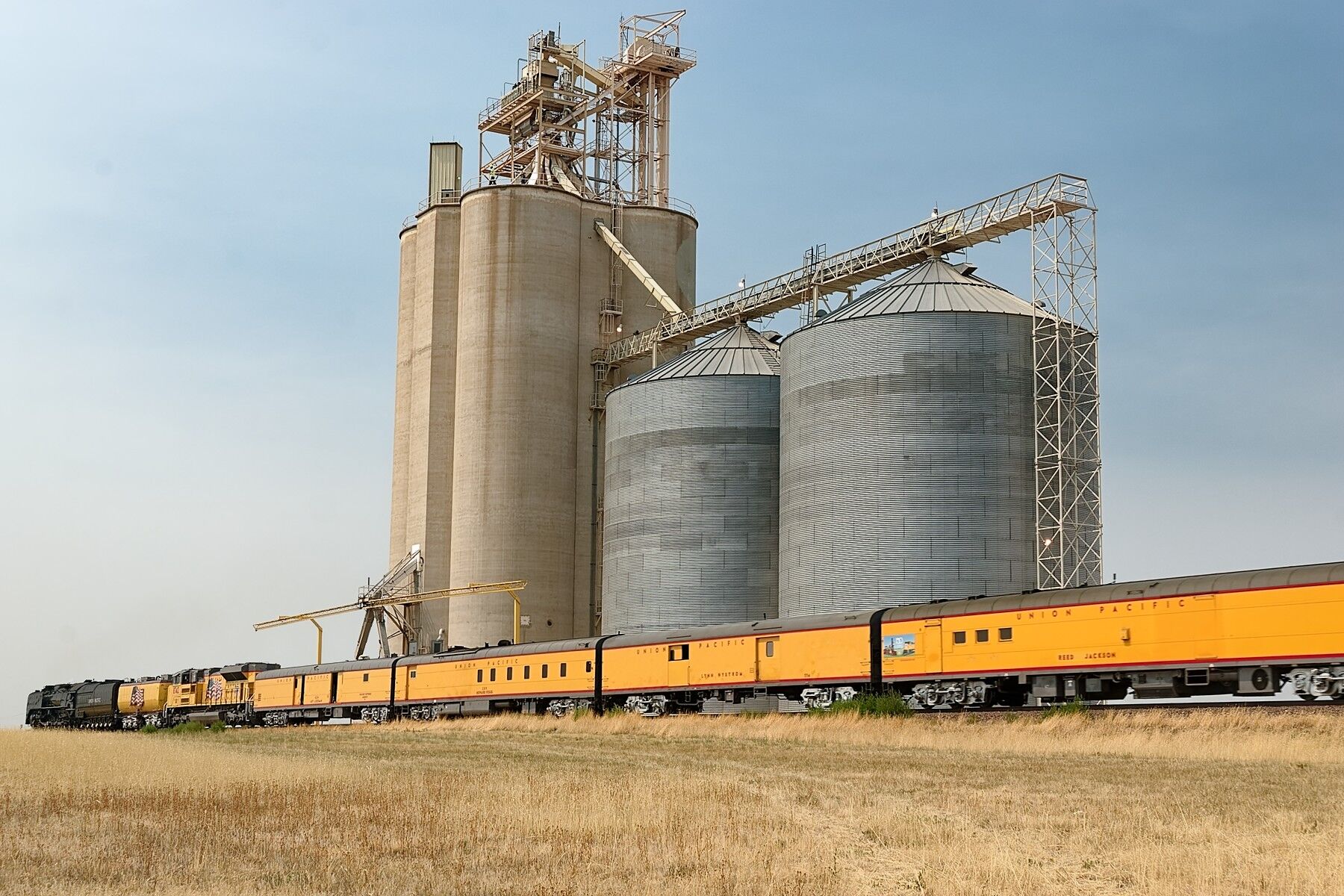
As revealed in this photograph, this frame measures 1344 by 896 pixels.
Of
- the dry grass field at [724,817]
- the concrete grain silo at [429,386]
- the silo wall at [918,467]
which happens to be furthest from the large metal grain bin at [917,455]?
the concrete grain silo at [429,386]

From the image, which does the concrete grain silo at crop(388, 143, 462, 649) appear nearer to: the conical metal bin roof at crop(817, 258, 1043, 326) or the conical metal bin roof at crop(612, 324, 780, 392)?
the conical metal bin roof at crop(612, 324, 780, 392)

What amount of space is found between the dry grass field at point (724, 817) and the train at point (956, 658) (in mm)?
2257

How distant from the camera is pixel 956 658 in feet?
144

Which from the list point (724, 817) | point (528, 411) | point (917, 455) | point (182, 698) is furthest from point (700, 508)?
point (724, 817)

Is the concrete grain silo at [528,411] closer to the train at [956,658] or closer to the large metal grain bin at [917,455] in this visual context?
the train at [956,658]

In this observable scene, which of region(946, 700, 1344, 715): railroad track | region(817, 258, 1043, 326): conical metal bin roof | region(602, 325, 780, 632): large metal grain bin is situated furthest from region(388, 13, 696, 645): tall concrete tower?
region(946, 700, 1344, 715): railroad track

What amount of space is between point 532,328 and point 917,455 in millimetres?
37815

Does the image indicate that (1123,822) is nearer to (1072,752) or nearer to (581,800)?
(581,800)

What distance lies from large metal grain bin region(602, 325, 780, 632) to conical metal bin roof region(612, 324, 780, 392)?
101 millimetres

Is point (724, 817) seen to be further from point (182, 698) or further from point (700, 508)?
point (182, 698)

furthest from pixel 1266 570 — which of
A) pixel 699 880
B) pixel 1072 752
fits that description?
pixel 699 880

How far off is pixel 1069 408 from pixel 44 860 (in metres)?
48.8

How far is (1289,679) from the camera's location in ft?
118

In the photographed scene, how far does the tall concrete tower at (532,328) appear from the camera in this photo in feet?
293
